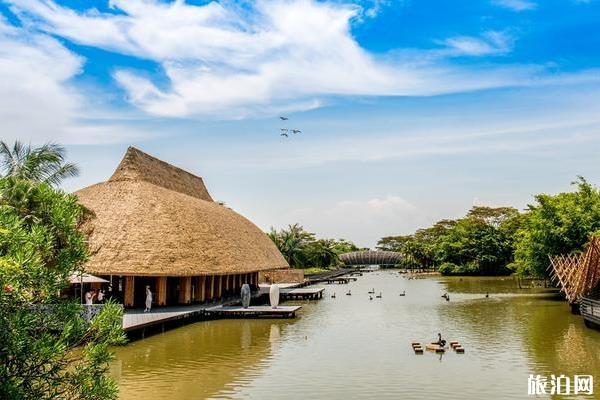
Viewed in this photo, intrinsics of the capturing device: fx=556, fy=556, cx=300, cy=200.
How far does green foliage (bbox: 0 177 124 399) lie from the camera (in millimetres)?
7664

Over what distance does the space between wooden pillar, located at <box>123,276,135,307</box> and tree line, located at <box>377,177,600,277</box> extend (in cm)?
2811

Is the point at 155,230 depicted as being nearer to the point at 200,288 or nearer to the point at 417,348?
the point at 200,288

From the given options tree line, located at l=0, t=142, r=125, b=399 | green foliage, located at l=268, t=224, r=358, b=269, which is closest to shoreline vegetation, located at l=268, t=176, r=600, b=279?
green foliage, located at l=268, t=224, r=358, b=269

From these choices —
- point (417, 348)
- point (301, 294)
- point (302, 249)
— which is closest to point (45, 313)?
point (417, 348)

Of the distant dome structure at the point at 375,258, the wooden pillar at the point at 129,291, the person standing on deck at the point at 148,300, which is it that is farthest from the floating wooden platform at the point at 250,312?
the distant dome structure at the point at 375,258

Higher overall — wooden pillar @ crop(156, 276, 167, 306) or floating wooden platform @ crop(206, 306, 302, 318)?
wooden pillar @ crop(156, 276, 167, 306)

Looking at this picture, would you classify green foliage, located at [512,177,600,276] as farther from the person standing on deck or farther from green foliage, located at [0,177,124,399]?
green foliage, located at [0,177,124,399]

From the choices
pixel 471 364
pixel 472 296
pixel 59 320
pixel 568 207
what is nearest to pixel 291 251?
pixel 472 296

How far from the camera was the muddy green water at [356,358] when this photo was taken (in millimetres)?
16625

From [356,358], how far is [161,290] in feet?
48.5

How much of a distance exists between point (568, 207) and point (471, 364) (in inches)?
1033

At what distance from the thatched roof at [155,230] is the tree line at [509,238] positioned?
A: 844 inches

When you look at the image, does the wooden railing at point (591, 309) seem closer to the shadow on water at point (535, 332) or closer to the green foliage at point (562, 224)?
the shadow on water at point (535, 332)

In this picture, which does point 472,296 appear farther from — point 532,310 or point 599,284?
point 599,284
